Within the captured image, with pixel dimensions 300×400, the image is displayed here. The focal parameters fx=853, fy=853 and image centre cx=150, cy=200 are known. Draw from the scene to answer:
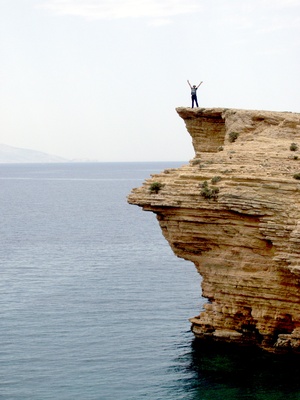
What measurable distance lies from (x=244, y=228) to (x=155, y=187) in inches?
175

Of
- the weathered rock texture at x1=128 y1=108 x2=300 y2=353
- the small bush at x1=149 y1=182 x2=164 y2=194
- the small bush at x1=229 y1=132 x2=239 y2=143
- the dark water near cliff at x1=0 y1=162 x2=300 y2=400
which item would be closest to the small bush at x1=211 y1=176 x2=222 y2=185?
A: the weathered rock texture at x1=128 y1=108 x2=300 y2=353

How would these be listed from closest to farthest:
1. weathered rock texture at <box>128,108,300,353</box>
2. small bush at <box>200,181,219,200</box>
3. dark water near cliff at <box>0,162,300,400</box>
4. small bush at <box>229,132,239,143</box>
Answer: weathered rock texture at <box>128,108,300,353</box> → small bush at <box>200,181,219,200</box> → dark water near cliff at <box>0,162,300,400</box> → small bush at <box>229,132,239,143</box>

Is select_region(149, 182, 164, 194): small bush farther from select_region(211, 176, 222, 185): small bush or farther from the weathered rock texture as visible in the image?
select_region(211, 176, 222, 185): small bush

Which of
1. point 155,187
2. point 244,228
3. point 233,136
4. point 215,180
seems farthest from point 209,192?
point 233,136

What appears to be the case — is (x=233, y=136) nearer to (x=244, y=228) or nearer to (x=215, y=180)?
(x=215, y=180)

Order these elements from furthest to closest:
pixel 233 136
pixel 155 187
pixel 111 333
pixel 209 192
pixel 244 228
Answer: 1. pixel 111 333
2. pixel 233 136
3. pixel 155 187
4. pixel 244 228
5. pixel 209 192

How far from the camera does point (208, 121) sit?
149 ft

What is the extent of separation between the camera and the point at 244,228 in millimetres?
36188

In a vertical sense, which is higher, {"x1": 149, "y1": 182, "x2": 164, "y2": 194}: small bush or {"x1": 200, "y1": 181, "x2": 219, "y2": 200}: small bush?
{"x1": 149, "y1": 182, "x2": 164, "y2": 194}: small bush

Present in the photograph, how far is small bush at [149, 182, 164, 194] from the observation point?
123 feet

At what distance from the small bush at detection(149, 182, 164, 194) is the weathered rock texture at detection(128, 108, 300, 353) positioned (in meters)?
0.18

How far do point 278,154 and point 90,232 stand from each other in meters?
53.3

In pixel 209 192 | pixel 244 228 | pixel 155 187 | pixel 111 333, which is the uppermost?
pixel 155 187

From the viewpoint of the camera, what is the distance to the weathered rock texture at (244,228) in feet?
115
